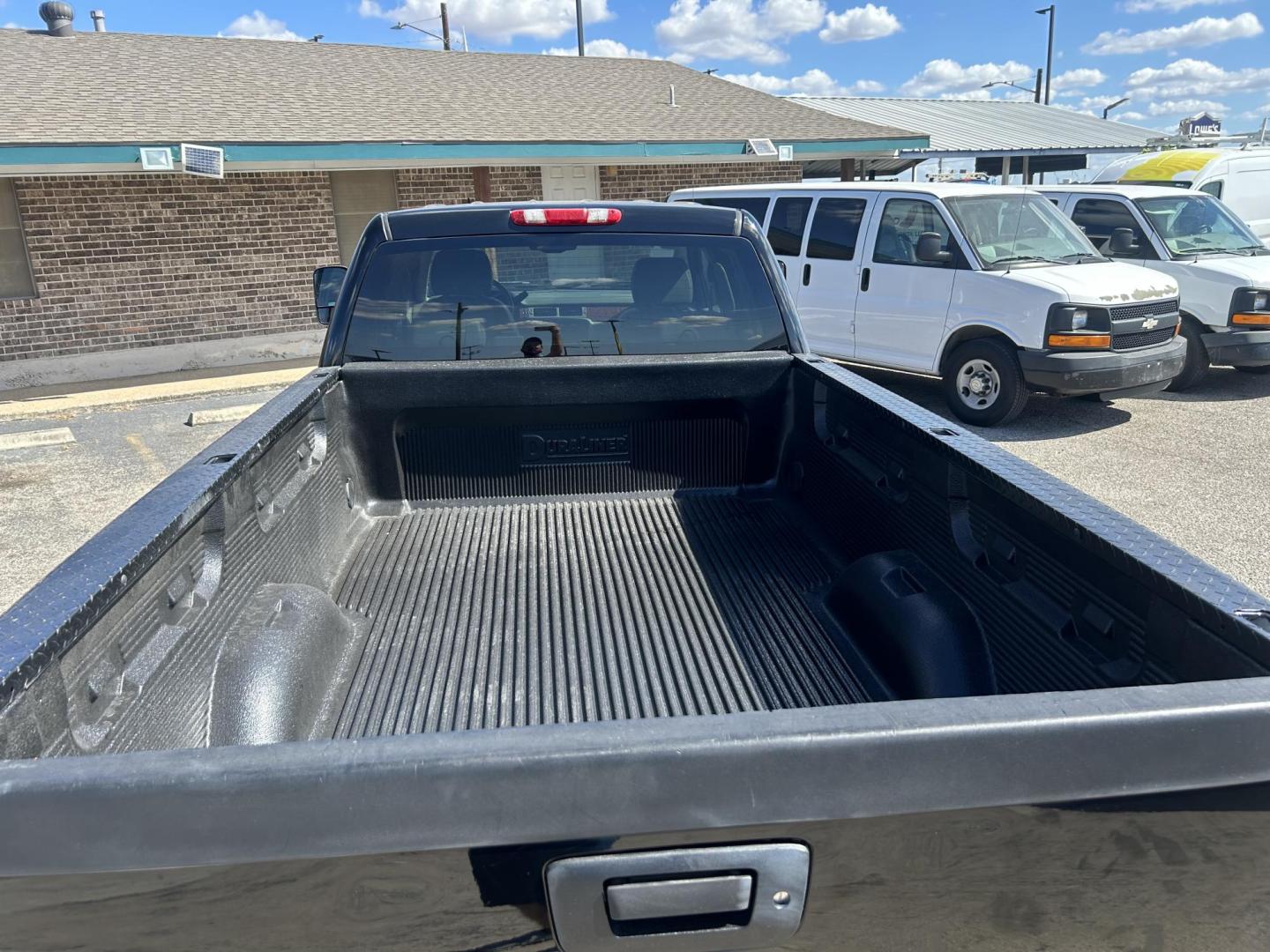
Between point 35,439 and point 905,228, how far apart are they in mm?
8138

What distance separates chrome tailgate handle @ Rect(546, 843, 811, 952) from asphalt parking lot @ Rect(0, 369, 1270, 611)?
4.95m

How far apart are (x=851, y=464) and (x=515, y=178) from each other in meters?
12.6

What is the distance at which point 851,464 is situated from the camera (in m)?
Result: 3.13

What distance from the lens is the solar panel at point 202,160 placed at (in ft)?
34.5

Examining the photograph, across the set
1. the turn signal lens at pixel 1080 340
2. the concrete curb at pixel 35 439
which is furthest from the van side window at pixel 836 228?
the concrete curb at pixel 35 439

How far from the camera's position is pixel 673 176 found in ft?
51.8

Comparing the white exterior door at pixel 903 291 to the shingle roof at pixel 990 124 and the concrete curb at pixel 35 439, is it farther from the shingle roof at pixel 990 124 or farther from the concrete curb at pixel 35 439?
the shingle roof at pixel 990 124

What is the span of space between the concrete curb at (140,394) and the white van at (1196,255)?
8.97 m

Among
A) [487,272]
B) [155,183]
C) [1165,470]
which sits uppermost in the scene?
[155,183]

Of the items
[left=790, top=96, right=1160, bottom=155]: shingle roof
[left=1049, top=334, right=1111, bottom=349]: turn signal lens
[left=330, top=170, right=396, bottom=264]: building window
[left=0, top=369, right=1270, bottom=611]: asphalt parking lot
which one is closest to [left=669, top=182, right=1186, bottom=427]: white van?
[left=1049, top=334, right=1111, bottom=349]: turn signal lens

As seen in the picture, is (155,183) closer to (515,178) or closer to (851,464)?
(515,178)

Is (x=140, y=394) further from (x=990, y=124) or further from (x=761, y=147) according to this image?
(x=990, y=124)

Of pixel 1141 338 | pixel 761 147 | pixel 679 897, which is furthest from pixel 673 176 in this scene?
pixel 679 897

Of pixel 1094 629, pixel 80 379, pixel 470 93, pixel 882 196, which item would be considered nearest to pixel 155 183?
pixel 80 379
